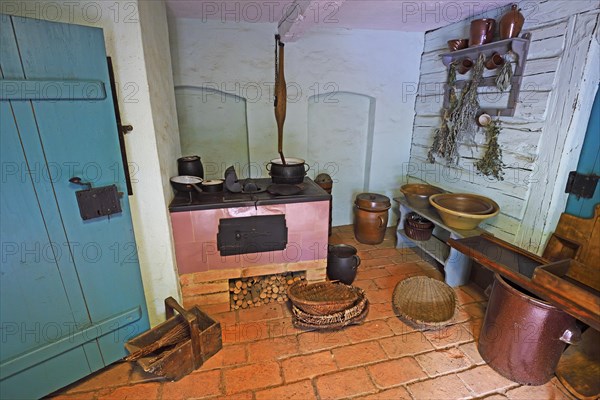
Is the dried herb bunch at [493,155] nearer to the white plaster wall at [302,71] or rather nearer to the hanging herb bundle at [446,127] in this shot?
the hanging herb bundle at [446,127]

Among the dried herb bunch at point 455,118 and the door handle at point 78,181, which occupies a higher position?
the dried herb bunch at point 455,118

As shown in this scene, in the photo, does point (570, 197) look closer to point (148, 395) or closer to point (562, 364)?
point (562, 364)

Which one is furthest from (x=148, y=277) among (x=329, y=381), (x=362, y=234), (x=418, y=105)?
(x=418, y=105)

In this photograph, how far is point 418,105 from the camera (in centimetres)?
345

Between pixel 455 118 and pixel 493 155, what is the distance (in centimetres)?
50

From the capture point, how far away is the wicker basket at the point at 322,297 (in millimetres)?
2076

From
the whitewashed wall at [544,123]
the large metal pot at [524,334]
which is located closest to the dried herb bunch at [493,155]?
the whitewashed wall at [544,123]

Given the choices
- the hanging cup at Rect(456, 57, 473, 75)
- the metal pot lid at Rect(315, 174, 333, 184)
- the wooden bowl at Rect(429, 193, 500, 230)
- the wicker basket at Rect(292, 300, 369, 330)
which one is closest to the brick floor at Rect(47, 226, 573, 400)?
the wicker basket at Rect(292, 300, 369, 330)

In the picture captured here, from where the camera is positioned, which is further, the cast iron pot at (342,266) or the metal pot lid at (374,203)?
the metal pot lid at (374,203)

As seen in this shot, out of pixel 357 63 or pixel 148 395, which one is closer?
pixel 148 395

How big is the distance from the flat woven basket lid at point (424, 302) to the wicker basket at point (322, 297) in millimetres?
365

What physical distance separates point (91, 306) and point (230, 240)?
2.85 ft

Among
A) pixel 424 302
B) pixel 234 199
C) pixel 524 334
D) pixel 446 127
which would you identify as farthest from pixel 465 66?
pixel 234 199

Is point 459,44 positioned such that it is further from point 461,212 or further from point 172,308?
Answer: point 172,308
